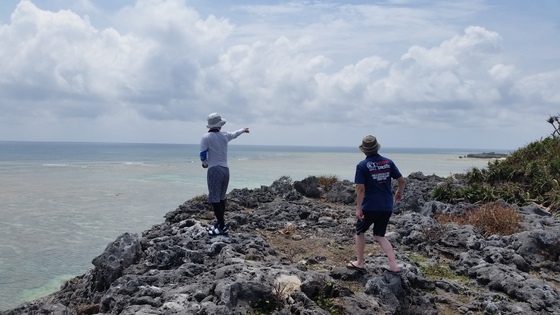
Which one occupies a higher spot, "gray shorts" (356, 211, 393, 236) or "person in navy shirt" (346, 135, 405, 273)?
"person in navy shirt" (346, 135, 405, 273)

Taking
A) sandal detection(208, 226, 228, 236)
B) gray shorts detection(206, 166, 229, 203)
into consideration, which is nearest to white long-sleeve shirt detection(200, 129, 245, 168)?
gray shorts detection(206, 166, 229, 203)

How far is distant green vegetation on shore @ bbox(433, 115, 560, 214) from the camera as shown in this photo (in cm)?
1451

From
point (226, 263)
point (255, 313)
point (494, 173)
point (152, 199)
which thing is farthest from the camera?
point (152, 199)

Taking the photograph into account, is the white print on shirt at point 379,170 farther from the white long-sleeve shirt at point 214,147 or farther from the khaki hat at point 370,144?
the white long-sleeve shirt at point 214,147

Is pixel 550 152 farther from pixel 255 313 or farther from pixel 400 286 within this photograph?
pixel 255 313

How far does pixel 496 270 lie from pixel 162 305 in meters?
5.09

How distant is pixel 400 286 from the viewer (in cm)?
651

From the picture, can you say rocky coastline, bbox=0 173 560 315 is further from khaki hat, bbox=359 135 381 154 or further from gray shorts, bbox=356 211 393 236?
khaki hat, bbox=359 135 381 154

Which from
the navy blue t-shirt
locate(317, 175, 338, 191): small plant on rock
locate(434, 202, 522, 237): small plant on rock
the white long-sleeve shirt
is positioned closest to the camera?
the navy blue t-shirt

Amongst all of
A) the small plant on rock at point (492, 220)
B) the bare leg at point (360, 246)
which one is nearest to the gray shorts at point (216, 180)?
the bare leg at point (360, 246)

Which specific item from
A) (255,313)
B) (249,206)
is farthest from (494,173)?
(255,313)

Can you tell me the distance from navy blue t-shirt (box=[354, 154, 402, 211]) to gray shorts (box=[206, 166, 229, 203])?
8.62 ft

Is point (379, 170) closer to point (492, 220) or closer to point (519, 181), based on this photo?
point (492, 220)

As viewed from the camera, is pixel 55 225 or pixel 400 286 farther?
pixel 55 225
